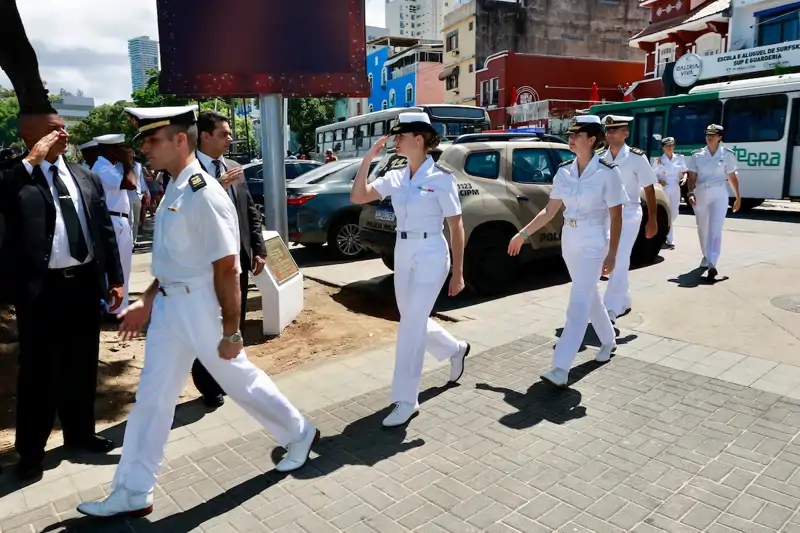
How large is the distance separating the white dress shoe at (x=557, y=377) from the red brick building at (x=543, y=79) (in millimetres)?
30133

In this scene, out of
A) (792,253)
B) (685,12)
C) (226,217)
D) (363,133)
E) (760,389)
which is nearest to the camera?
(226,217)

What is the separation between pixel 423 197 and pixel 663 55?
30.4 meters

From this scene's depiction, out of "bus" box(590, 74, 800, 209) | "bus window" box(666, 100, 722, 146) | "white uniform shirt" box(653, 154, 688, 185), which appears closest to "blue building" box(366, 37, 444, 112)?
"bus window" box(666, 100, 722, 146)

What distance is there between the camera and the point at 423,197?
12.4 feet

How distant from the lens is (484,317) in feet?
20.9

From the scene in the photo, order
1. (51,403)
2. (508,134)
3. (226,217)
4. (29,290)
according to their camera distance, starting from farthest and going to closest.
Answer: (508,134) < (51,403) < (29,290) < (226,217)

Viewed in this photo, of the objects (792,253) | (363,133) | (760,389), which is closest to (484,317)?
(760,389)

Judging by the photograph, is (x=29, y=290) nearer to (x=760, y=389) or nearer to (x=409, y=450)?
(x=409, y=450)

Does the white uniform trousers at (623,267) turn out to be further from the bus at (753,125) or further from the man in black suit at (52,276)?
the bus at (753,125)

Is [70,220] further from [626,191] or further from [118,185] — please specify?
[626,191]

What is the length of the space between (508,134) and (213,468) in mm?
6171

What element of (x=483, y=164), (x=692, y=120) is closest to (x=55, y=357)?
(x=483, y=164)

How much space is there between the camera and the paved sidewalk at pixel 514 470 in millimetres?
2854

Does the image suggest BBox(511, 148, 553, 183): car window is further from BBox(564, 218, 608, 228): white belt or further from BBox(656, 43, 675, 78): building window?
BBox(656, 43, 675, 78): building window
